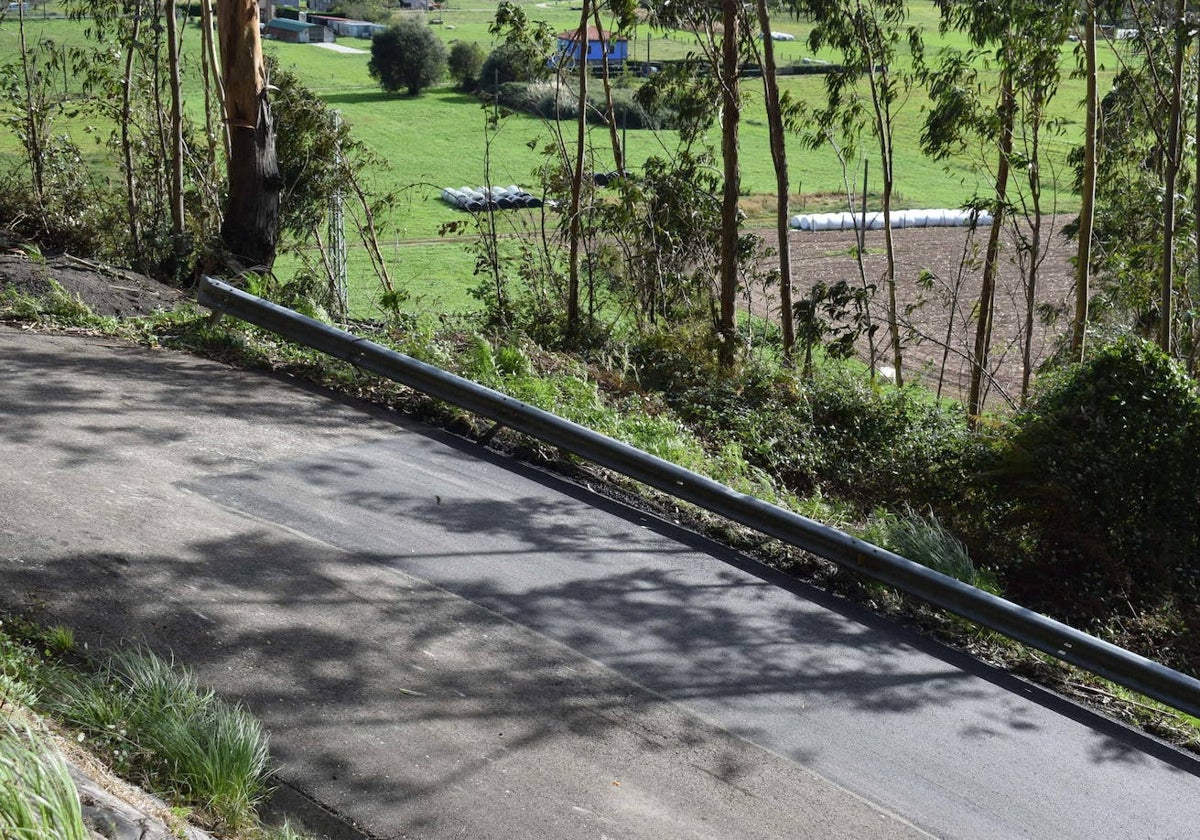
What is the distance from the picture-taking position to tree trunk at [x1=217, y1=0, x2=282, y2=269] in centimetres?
1283

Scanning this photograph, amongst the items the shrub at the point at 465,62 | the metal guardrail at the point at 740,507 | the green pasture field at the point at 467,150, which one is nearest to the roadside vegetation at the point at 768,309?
the metal guardrail at the point at 740,507

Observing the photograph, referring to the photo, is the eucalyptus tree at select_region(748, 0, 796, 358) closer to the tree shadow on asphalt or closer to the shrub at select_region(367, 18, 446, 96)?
the tree shadow on asphalt

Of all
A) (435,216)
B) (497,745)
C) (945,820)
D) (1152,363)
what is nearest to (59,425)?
(497,745)

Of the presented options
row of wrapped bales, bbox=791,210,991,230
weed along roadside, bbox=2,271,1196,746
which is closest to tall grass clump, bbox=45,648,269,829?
weed along roadside, bbox=2,271,1196,746

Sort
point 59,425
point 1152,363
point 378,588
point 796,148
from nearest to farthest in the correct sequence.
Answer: point 378,588, point 59,425, point 1152,363, point 796,148

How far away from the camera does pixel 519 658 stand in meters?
6.04

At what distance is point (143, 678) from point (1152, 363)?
24.5 feet

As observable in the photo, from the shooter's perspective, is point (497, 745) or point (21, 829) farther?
point (497, 745)

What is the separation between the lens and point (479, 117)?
70.8 metres

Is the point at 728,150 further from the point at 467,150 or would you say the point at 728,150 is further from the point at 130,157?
the point at 467,150

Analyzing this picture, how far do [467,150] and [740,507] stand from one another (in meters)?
58.6

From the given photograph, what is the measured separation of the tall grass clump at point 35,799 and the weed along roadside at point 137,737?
138 mm

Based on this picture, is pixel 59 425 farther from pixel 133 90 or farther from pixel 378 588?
pixel 133 90

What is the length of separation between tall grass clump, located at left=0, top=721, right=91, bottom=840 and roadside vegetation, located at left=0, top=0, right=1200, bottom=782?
5.00 m
